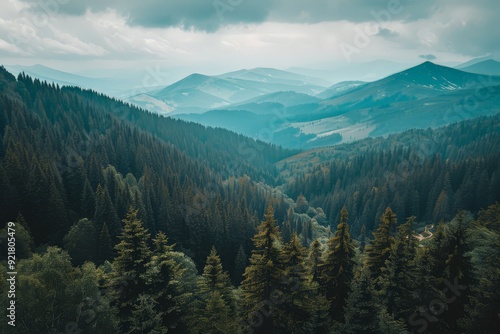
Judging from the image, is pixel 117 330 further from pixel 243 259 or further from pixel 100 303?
pixel 243 259

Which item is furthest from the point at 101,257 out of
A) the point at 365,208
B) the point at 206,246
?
the point at 365,208

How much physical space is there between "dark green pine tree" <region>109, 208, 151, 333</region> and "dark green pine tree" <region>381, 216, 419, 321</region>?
19.9 metres

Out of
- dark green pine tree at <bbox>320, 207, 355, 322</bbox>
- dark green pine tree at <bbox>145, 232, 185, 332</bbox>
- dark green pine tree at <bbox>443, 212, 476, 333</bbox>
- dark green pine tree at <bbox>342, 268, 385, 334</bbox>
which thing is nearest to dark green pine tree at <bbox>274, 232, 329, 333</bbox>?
dark green pine tree at <bbox>342, 268, 385, 334</bbox>

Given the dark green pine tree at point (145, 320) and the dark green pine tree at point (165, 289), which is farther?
the dark green pine tree at point (165, 289)

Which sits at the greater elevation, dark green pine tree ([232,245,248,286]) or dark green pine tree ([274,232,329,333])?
dark green pine tree ([274,232,329,333])

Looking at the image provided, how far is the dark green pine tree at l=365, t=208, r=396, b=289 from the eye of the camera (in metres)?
28.5

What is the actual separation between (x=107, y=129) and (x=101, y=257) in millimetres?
137017

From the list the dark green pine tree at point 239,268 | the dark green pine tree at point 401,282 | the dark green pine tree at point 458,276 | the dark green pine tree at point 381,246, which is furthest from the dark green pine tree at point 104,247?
the dark green pine tree at point 458,276

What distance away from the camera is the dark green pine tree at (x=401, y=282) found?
2573 centimetres

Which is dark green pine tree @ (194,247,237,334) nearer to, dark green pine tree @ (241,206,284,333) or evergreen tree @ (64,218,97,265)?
dark green pine tree @ (241,206,284,333)

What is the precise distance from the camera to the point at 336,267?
26344 millimetres

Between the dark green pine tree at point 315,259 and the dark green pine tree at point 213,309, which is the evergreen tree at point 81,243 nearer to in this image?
the dark green pine tree at point 213,309

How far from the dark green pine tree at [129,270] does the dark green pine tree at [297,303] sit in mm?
10590

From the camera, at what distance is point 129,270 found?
22.5 meters
